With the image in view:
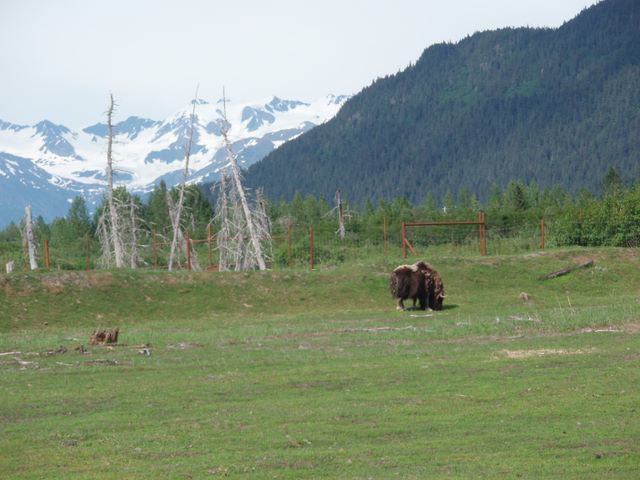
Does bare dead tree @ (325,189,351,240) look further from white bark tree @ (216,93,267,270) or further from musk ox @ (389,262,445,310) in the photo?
musk ox @ (389,262,445,310)

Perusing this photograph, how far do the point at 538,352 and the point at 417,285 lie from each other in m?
15.5

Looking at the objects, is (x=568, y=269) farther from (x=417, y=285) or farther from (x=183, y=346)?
(x=183, y=346)

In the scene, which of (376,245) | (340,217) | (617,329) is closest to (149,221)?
(340,217)

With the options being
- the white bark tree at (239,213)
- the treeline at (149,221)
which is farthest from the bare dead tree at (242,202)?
the treeline at (149,221)

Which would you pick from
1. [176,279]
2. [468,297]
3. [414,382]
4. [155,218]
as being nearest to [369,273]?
[468,297]

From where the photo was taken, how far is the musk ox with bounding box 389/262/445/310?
36.2m

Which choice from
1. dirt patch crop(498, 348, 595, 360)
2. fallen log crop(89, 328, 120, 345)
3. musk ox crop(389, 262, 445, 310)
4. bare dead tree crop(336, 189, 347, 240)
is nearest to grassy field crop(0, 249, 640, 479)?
dirt patch crop(498, 348, 595, 360)

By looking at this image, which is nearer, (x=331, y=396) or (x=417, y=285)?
(x=331, y=396)

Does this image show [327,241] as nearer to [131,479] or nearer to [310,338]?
[310,338]

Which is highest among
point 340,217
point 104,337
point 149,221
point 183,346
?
point 149,221

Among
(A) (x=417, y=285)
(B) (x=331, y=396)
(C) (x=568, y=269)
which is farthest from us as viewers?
(C) (x=568, y=269)

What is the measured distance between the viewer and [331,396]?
16.5 meters

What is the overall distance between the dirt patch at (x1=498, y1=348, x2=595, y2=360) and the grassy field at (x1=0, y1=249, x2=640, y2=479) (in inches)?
1.7

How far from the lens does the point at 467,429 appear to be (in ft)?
44.2
